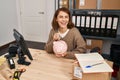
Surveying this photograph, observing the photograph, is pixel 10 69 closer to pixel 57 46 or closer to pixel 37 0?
pixel 57 46

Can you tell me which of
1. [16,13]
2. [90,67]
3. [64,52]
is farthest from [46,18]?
[90,67]

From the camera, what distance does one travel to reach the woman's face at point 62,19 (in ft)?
5.50

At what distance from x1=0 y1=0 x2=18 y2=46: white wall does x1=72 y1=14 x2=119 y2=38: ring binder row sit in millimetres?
2368

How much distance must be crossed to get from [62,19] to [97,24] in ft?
2.20

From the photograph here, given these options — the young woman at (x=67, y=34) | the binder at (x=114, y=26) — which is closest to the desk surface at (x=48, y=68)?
the young woman at (x=67, y=34)

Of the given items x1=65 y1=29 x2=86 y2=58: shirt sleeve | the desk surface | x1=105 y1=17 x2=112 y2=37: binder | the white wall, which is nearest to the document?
the desk surface

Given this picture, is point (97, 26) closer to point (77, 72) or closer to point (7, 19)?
point (77, 72)

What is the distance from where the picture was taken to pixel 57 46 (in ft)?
4.59

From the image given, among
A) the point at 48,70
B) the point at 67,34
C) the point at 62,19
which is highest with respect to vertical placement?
the point at 62,19

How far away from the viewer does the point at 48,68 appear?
4.14 ft

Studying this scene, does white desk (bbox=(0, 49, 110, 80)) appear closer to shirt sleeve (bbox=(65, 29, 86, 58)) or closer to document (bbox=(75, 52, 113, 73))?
document (bbox=(75, 52, 113, 73))

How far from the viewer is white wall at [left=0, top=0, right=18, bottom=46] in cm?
371

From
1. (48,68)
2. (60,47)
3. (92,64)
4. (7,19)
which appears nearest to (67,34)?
(60,47)

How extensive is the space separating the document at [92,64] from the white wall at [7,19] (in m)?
3.11
